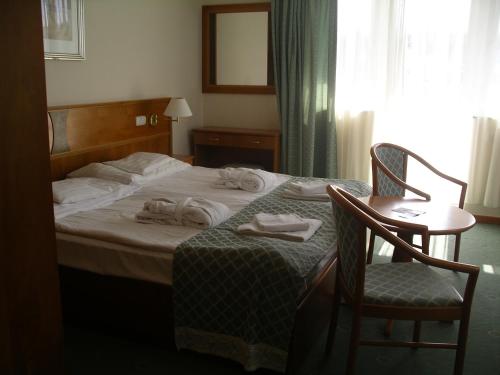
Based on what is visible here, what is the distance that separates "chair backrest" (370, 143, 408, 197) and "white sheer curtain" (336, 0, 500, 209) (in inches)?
44.9

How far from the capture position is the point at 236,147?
4898 mm

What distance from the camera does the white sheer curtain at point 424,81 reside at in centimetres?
405

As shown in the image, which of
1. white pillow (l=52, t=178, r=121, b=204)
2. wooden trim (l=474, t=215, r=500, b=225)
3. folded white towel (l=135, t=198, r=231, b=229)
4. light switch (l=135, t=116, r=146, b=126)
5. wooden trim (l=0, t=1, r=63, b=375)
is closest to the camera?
wooden trim (l=0, t=1, r=63, b=375)

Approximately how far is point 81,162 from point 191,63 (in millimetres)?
1786

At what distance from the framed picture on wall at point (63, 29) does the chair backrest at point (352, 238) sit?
2.10 meters

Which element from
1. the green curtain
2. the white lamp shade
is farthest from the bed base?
the green curtain

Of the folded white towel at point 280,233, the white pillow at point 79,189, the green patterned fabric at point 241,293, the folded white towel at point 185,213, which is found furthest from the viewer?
the white pillow at point 79,189

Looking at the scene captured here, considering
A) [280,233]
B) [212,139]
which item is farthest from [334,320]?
[212,139]

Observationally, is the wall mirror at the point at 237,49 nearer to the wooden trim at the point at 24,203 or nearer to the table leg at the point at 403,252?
the table leg at the point at 403,252

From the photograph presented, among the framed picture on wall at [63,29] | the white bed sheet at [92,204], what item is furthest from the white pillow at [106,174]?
the framed picture on wall at [63,29]

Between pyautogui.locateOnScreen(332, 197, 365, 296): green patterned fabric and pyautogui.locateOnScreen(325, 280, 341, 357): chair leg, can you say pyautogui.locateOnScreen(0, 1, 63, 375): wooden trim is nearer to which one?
pyautogui.locateOnScreen(332, 197, 365, 296): green patterned fabric

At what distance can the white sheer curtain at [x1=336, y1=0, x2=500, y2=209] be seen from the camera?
4.05 meters

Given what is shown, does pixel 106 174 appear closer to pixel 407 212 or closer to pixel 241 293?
pixel 241 293

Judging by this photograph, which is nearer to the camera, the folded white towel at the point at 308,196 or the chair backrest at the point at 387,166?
the folded white towel at the point at 308,196
